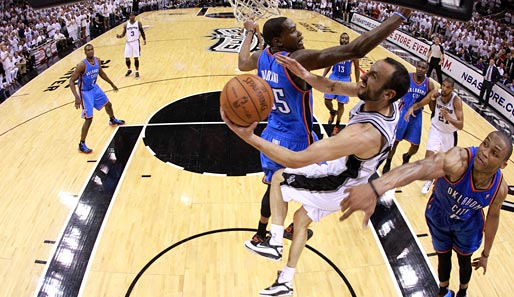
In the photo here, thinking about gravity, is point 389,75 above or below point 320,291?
above

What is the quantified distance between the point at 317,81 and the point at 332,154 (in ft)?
2.78

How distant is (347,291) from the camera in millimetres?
4121

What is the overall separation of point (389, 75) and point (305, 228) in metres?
1.35

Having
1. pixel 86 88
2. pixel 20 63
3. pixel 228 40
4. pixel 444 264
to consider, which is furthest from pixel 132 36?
pixel 444 264

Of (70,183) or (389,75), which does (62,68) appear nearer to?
(70,183)

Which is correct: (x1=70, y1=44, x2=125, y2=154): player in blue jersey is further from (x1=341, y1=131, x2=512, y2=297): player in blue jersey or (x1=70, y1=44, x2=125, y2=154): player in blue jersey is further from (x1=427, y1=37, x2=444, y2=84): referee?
(x1=427, y1=37, x2=444, y2=84): referee

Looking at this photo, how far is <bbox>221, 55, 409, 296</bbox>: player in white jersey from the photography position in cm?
236

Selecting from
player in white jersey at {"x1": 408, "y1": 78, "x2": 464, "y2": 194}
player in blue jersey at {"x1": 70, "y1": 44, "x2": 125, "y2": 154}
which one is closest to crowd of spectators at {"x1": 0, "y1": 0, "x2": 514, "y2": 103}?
player in blue jersey at {"x1": 70, "y1": 44, "x2": 125, "y2": 154}

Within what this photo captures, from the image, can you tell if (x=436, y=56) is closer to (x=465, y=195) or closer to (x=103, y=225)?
(x=465, y=195)

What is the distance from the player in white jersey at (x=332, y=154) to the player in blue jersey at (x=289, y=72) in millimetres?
161

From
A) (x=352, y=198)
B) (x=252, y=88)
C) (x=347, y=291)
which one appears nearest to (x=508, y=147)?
(x=352, y=198)

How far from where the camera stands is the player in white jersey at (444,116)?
A: 17.0 ft

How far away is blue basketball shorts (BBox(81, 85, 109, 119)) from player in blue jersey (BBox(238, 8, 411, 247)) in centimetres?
409

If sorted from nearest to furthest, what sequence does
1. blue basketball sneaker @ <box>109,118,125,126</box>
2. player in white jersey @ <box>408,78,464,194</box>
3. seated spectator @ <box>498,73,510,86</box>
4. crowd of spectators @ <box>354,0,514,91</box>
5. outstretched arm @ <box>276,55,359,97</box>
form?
1. outstretched arm @ <box>276,55,359,97</box>
2. player in white jersey @ <box>408,78,464,194</box>
3. blue basketball sneaker @ <box>109,118,125,126</box>
4. seated spectator @ <box>498,73,510,86</box>
5. crowd of spectators @ <box>354,0,514,91</box>
